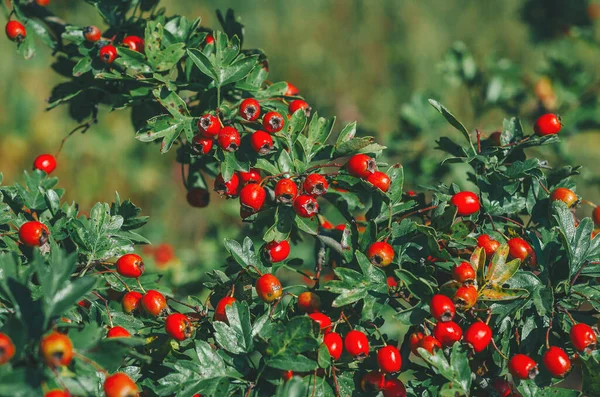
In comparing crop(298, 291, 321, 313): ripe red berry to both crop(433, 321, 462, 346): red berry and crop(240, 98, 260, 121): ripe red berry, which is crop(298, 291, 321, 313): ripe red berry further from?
crop(240, 98, 260, 121): ripe red berry

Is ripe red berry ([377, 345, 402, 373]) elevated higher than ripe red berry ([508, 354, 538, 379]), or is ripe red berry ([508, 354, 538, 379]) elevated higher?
ripe red berry ([508, 354, 538, 379])

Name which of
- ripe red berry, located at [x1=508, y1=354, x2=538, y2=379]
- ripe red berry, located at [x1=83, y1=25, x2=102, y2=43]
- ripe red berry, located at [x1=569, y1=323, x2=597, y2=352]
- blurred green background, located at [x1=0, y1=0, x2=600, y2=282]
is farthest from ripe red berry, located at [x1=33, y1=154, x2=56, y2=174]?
ripe red berry, located at [x1=569, y1=323, x2=597, y2=352]

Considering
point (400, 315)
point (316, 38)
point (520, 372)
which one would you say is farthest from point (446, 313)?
point (316, 38)

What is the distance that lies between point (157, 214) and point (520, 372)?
14.1 ft

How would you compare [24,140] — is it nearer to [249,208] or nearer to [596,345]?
[249,208]

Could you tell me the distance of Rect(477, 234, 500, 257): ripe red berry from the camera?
1.37 meters

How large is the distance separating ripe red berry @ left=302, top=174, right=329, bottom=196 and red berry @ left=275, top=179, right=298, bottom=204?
36 millimetres

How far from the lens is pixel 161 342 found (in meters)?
1.36

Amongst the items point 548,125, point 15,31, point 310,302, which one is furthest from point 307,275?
point 15,31

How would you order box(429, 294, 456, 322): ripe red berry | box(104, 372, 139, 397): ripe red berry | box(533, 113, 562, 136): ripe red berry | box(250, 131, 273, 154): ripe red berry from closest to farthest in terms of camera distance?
1. box(104, 372, 139, 397): ripe red berry
2. box(429, 294, 456, 322): ripe red berry
3. box(250, 131, 273, 154): ripe red berry
4. box(533, 113, 562, 136): ripe red berry

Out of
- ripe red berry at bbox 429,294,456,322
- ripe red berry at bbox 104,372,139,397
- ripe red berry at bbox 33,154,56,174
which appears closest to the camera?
ripe red berry at bbox 104,372,139,397

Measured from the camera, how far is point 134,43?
1690mm

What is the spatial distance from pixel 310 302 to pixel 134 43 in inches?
38.7

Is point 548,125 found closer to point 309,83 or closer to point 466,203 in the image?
point 466,203
